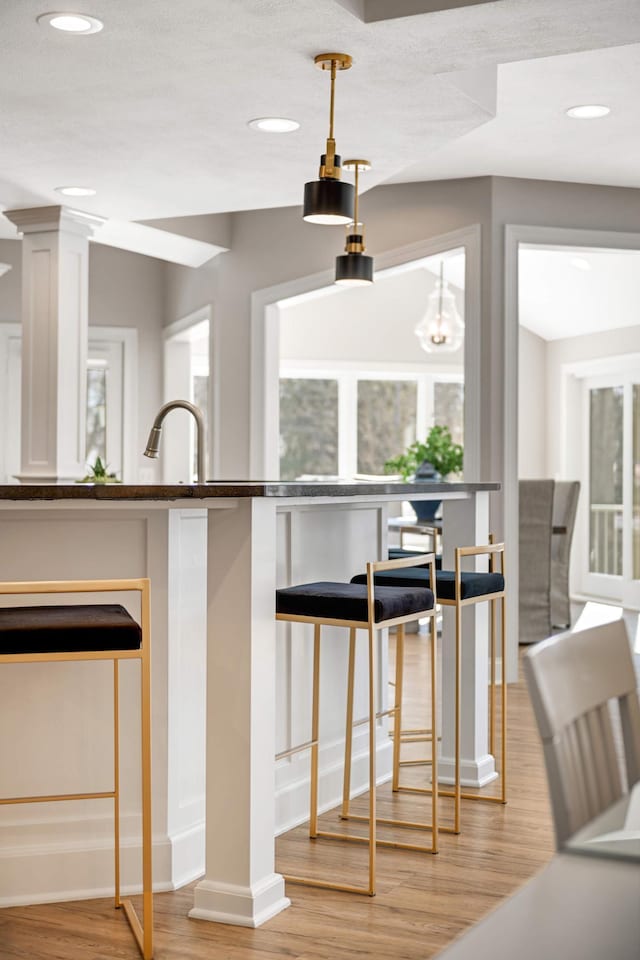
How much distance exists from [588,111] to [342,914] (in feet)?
12.4

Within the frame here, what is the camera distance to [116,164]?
15.2 ft

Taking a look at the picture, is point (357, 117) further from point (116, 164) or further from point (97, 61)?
point (116, 164)

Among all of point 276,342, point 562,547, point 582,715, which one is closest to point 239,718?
point 582,715

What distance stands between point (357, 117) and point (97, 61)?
0.98m

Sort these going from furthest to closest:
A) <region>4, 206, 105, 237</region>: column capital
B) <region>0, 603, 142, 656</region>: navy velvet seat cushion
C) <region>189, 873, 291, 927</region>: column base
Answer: <region>4, 206, 105, 237</region>: column capital < <region>189, 873, 291, 927</region>: column base < <region>0, 603, 142, 656</region>: navy velvet seat cushion

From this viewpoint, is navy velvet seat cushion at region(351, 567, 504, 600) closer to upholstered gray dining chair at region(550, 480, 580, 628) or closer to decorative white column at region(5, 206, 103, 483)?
decorative white column at region(5, 206, 103, 483)

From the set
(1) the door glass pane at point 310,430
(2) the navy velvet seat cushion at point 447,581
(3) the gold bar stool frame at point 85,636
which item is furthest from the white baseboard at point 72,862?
(1) the door glass pane at point 310,430

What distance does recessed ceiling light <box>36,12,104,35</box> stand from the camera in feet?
9.95

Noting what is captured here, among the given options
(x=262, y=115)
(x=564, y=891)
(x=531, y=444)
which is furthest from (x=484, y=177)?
(x=564, y=891)

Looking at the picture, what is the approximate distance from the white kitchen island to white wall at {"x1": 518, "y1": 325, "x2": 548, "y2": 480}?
23.9ft

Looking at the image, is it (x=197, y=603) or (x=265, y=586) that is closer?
(x=265, y=586)

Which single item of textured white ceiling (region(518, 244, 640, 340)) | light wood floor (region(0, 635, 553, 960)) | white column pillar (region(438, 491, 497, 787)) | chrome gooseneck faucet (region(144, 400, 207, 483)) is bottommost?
light wood floor (region(0, 635, 553, 960))

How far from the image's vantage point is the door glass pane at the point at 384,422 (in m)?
10.7

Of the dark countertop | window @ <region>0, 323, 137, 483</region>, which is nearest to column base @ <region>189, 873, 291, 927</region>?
the dark countertop
